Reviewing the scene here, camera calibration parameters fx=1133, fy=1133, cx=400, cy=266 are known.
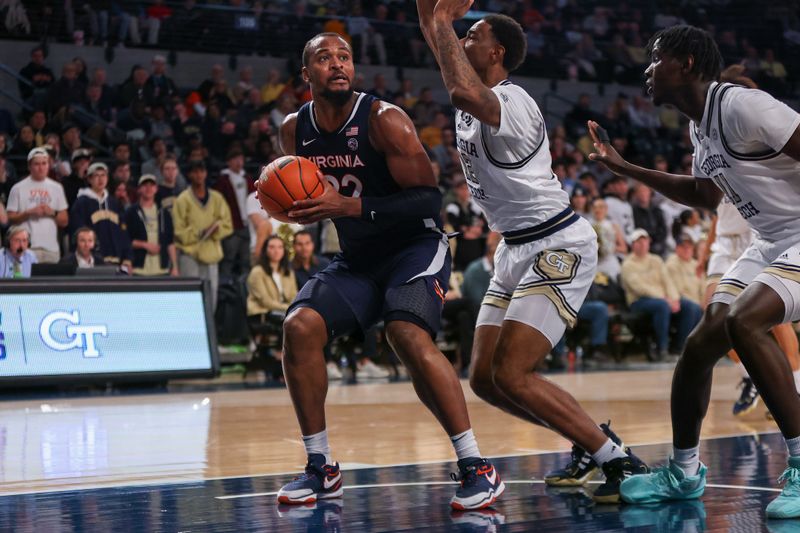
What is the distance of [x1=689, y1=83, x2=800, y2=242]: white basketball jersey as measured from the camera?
418 cm

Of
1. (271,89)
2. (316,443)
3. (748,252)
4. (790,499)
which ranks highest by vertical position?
(271,89)

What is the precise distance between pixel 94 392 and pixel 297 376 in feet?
19.7

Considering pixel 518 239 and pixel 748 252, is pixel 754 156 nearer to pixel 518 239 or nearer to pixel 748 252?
pixel 748 252

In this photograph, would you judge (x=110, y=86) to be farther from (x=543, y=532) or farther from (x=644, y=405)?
(x=543, y=532)

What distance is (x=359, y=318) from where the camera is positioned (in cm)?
483

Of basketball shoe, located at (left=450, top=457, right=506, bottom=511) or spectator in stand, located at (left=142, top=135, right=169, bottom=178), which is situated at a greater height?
spectator in stand, located at (left=142, top=135, right=169, bottom=178)

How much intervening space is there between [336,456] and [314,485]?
5.28ft

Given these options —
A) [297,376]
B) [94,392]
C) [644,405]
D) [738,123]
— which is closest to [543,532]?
[297,376]

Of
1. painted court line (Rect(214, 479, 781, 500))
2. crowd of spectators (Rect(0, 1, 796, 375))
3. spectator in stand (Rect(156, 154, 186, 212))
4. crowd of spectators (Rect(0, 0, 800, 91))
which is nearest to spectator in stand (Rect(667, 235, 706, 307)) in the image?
crowd of spectators (Rect(0, 1, 796, 375))

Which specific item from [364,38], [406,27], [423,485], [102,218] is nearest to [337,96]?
[423,485]

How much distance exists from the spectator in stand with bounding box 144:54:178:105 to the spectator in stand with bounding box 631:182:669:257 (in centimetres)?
613

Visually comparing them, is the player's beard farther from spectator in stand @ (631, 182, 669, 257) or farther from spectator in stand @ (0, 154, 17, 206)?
spectator in stand @ (631, 182, 669, 257)

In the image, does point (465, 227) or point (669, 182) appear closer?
point (669, 182)

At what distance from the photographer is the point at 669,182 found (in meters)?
4.94
